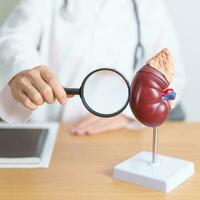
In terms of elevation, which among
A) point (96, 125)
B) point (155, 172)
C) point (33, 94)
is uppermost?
point (33, 94)

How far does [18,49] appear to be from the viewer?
1110 mm

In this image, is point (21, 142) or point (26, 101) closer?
point (26, 101)

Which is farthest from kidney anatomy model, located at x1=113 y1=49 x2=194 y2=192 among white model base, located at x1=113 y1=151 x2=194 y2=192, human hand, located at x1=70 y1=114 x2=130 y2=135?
human hand, located at x1=70 y1=114 x2=130 y2=135

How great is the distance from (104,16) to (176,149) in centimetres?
51

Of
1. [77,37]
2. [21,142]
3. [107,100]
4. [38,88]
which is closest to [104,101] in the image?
[107,100]

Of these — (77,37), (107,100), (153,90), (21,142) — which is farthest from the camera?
(77,37)

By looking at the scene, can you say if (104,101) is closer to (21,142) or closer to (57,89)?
(57,89)

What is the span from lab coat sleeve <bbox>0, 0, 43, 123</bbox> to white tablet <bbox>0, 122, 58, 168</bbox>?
0.05m

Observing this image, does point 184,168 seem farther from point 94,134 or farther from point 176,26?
point 176,26

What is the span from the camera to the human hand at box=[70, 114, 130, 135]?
1104mm

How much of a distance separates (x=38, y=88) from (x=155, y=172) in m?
0.25

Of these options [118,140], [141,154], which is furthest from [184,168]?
[118,140]

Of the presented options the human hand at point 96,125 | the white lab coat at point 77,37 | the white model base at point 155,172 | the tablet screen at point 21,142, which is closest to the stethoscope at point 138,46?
the white lab coat at point 77,37

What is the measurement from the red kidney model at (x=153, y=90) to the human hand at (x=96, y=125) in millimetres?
282
